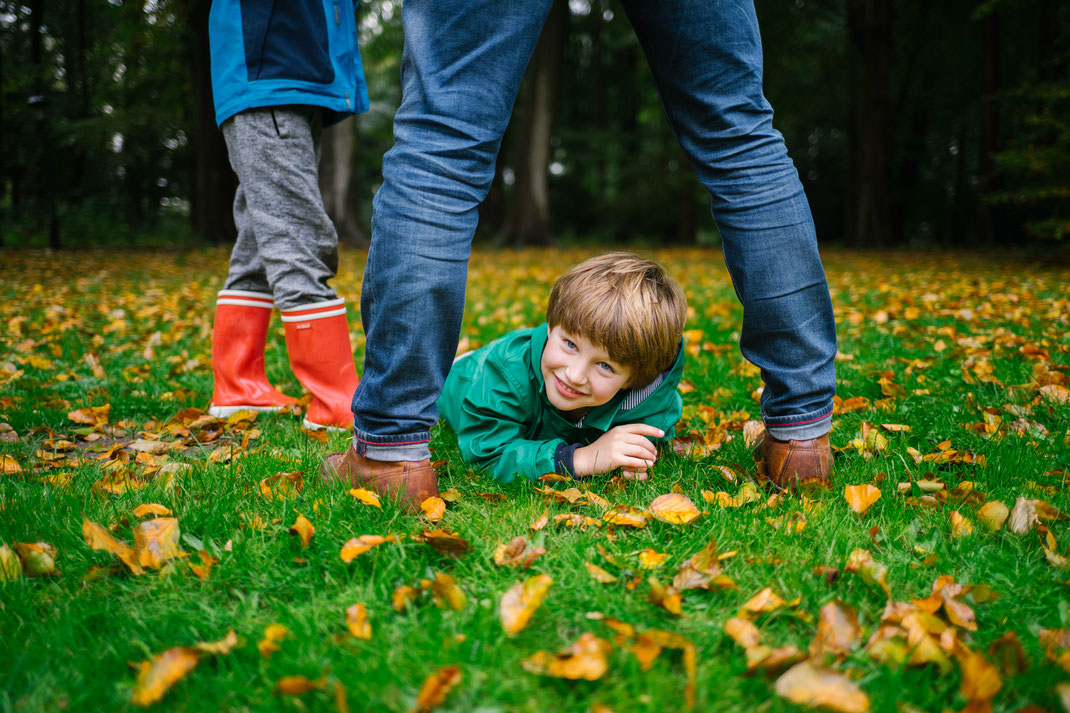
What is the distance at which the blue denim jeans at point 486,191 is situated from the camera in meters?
1.58

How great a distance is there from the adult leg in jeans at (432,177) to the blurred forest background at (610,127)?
8853 millimetres

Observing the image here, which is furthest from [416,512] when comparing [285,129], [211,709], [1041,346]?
[1041,346]

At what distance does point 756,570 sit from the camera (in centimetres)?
148

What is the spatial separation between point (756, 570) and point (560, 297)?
2.91ft

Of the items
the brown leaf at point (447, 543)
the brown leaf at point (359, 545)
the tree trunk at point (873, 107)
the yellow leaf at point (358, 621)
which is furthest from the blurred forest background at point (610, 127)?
the yellow leaf at point (358, 621)

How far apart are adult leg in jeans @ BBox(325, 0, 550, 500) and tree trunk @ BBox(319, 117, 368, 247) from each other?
11.9 metres

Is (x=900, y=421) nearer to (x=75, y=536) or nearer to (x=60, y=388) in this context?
(x=75, y=536)

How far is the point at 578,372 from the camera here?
191cm

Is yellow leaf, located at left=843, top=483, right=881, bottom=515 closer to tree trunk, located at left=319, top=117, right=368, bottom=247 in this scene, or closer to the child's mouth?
the child's mouth

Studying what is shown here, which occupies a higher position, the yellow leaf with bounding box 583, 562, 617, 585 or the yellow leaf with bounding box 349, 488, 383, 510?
the yellow leaf with bounding box 349, 488, 383, 510

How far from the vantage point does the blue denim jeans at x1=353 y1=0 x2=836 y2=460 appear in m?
1.58

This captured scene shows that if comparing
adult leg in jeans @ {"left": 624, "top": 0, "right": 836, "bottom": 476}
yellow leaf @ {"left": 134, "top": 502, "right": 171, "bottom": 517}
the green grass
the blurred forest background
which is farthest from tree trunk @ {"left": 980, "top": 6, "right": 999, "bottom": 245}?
yellow leaf @ {"left": 134, "top": 502, "right": 171, "bottom": 517}

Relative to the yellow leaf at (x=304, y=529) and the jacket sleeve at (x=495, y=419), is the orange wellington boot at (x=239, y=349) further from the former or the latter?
the yellow leaf at (x=304, y=529)

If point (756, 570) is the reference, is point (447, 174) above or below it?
above
